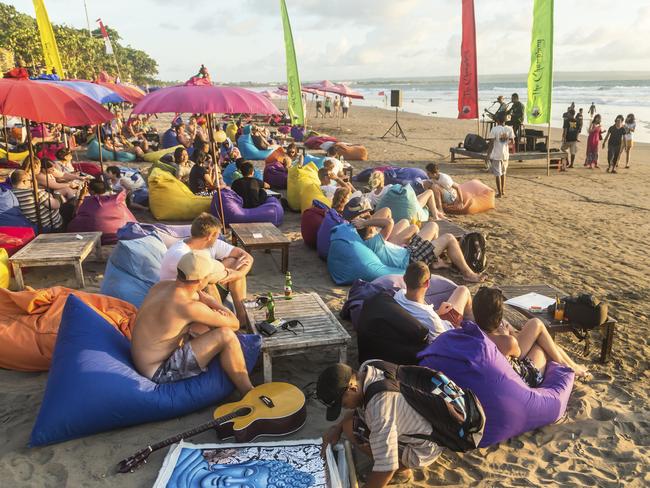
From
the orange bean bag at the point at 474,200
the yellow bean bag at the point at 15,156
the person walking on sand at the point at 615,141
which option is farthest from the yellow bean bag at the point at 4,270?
the person walking on sand at the point at 615,141

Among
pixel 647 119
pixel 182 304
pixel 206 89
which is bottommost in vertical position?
pixel 647 119

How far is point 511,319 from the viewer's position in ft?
14.7

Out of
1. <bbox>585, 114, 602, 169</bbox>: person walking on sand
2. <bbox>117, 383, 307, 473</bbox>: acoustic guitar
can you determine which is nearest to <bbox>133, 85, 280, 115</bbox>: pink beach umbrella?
<bbox>117, 383, 307, 473</bbox>: acoustic guitar

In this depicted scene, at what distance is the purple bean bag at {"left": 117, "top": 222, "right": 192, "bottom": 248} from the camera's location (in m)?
5.32

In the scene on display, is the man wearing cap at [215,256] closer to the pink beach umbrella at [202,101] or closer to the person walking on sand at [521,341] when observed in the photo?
the pink beach umbrella at [202,101]

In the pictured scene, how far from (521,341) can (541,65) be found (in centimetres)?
1017

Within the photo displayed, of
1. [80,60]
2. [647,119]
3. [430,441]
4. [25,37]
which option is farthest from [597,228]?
[80,60]

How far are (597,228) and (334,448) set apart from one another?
7.39 m

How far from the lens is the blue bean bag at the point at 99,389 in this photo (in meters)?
3.33

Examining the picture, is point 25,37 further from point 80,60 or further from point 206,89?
point 206,89

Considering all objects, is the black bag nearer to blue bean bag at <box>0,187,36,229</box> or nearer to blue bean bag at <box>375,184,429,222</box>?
blue bean bag at <box>375,184,429,222</box>

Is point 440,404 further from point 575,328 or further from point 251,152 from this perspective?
point 251,152

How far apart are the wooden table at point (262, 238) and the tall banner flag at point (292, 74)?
13.2 ft

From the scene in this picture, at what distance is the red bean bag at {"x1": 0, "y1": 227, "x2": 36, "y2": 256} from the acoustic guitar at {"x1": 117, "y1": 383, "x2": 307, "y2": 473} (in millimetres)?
4038
